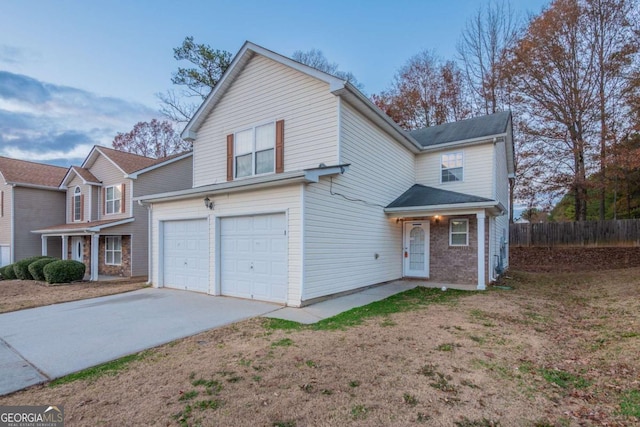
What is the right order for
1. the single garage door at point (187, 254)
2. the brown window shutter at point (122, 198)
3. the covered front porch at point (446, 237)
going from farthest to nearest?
the brown window shutter at point (122, 198)
the covered front porch at point (446, 237)
the single garage door at point (187, 254)

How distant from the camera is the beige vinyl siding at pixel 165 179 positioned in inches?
620

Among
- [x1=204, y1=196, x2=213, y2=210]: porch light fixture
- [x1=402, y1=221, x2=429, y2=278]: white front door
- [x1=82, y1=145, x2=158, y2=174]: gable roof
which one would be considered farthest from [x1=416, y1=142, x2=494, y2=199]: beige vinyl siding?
[x1=82, y1=145, x2=158, y2=174]: gable roof

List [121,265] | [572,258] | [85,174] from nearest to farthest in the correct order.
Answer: [121,265] → [572,258] → [85,174]

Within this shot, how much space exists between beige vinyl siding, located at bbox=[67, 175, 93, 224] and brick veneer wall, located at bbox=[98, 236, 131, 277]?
164cm

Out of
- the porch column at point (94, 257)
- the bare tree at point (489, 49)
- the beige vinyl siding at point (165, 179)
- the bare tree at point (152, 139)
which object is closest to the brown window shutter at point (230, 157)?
the beige vinyl siding at point (165, 179)

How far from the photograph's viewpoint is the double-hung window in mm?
10242

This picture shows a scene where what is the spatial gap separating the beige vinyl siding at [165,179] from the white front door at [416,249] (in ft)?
39.7

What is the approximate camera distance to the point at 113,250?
16.6 meters

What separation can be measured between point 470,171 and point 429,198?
256 centimetres

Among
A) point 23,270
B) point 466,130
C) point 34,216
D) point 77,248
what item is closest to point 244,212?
point 466,130

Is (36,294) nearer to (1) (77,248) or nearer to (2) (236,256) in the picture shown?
(2) (236,256)

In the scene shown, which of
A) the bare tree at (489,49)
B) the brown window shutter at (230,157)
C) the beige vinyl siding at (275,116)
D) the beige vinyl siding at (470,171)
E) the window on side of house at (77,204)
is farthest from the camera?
the bare tree at (489,49)

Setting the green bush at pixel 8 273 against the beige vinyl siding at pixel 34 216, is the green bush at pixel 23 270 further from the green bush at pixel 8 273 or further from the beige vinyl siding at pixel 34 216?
the beige vinyl siding at pixel 34 216

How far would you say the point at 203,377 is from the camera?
389cm
